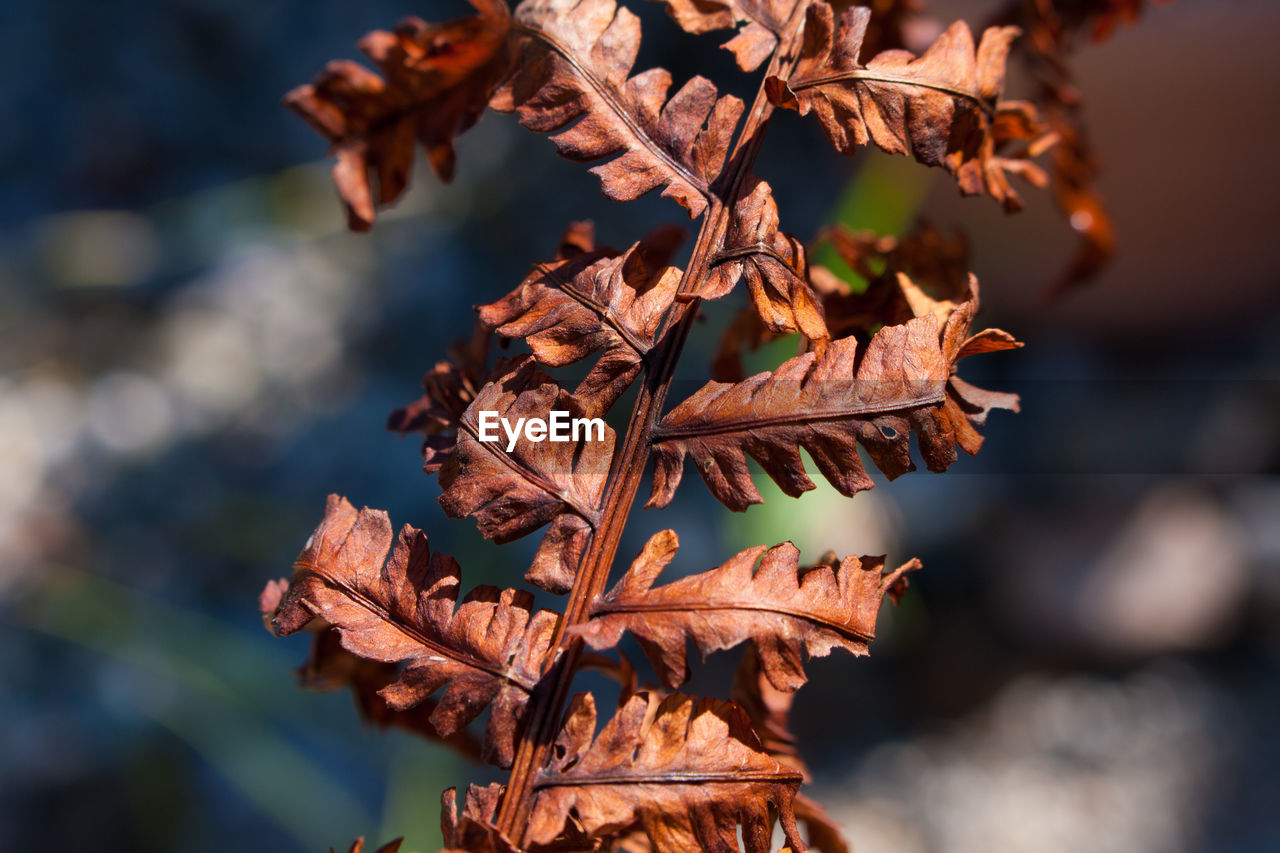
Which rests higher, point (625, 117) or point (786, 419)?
point (625, 117)

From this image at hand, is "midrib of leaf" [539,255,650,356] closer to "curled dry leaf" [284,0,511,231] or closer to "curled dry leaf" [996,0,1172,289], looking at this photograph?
"curled dry leaf" [284,0,511,231]

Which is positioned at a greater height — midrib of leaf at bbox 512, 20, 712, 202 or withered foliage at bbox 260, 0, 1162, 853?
midrib of leaf at bbox 512, 20, 712, 202

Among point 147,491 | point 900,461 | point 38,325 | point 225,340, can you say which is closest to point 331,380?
point 225,340

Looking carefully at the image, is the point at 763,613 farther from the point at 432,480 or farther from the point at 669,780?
the point at 432,480

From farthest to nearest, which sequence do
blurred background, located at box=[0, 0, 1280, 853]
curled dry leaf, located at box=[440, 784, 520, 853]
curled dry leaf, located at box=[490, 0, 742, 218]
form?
blurred background, located at box=[0, 0, 1280, 853] < curled dry leaf, located at box=[490, 0, 742, 218] < curled dry leaf, located at box=[440, 784, 520, 853]

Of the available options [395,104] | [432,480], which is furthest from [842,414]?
[432,480]

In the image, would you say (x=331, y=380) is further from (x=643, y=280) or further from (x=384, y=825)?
(x=643, y=280)

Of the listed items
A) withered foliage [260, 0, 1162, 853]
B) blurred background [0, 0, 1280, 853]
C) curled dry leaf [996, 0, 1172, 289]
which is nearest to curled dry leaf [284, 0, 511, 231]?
withered foliage [260, 0, 1162, 853]
